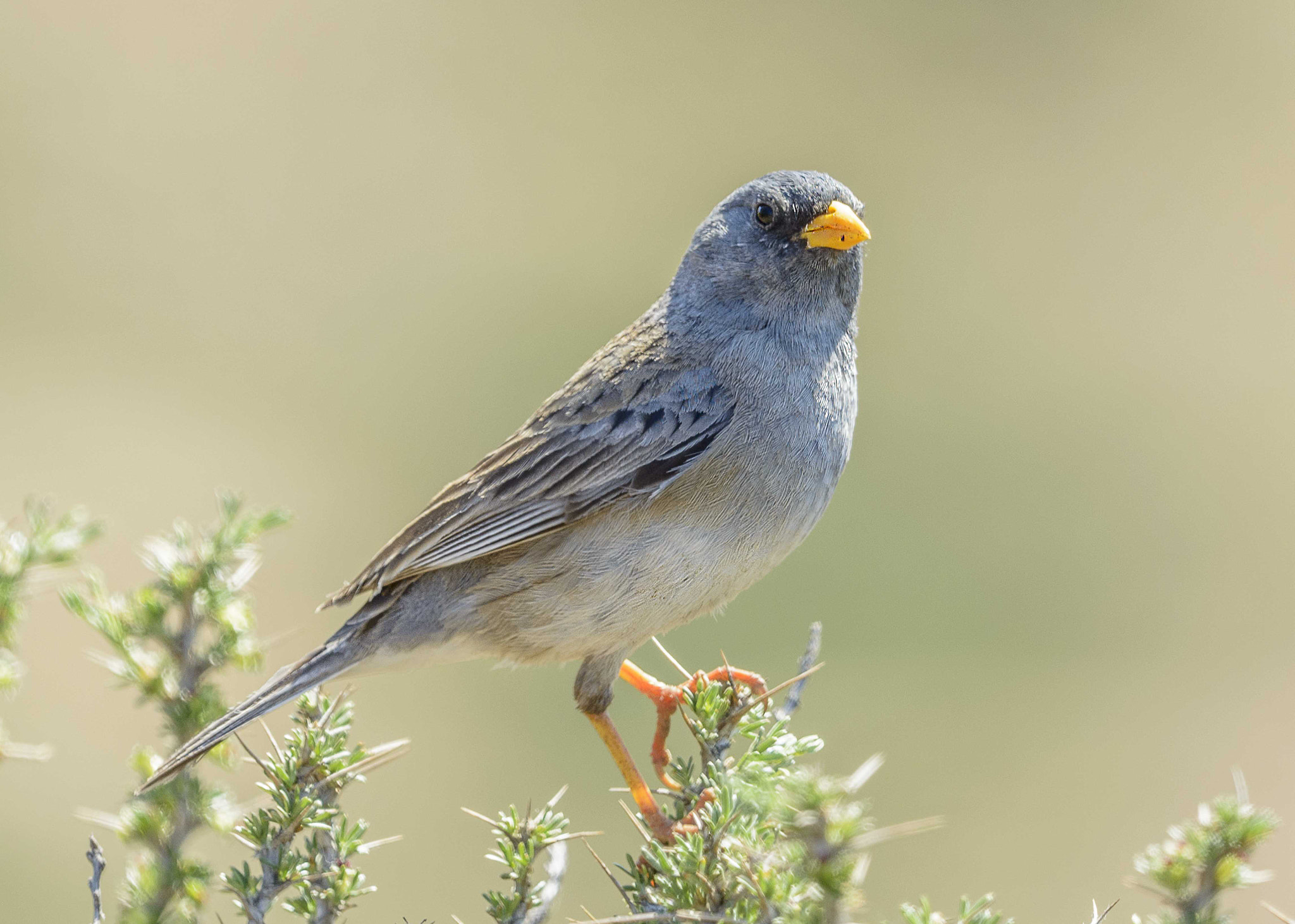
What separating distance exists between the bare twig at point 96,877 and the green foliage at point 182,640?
6.0 inches

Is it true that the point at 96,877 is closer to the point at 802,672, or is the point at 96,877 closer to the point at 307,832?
the point at 307,832

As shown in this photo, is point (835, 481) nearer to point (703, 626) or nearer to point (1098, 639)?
point (703, 626)

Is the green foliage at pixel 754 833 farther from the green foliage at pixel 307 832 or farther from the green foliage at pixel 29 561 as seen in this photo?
the green foliage at pixel 29 561

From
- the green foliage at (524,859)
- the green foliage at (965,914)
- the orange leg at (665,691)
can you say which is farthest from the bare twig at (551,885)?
the green foliage at (965,914)

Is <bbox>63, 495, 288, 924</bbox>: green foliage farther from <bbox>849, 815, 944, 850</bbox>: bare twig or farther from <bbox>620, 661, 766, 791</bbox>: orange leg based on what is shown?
<bbox>849, 815, 944, 850</bbox>: bare twig

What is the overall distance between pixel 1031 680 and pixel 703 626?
3034mm

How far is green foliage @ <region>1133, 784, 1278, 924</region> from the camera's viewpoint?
1963 millimetres

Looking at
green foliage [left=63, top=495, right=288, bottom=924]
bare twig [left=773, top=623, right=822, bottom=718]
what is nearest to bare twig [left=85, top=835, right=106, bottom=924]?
green foliage [left=63, top=495, right=288, bottom=924]

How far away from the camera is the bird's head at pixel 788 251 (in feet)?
16.0

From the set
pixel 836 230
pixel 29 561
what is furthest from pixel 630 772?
pixel 29 561

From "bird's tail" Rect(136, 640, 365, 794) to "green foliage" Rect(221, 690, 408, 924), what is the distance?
0.32m

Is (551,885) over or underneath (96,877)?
over

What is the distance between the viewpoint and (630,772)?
15.4ft

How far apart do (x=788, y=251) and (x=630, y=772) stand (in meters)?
2.24
